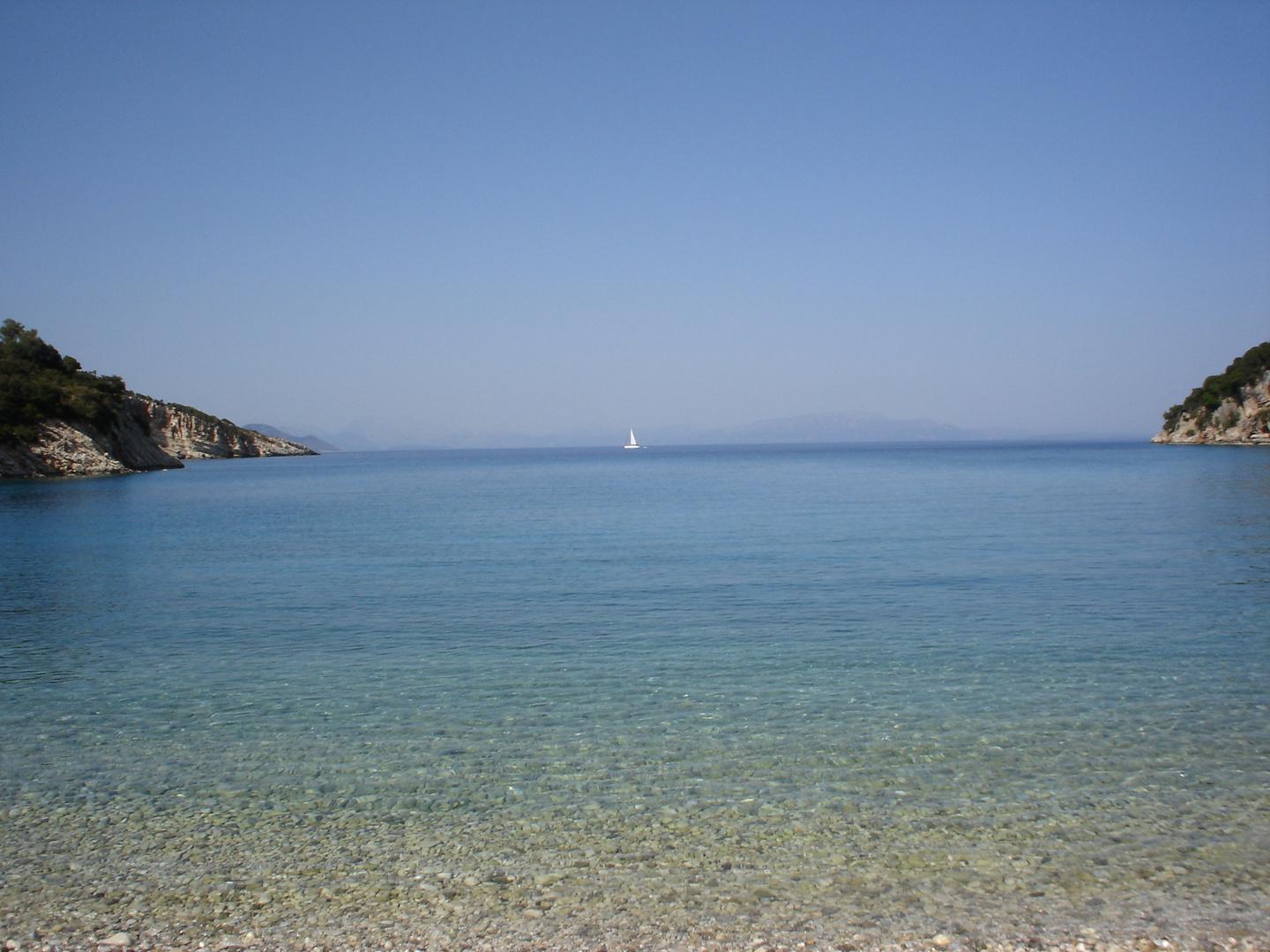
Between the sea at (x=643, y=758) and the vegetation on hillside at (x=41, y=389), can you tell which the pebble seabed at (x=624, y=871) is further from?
the vegetation on hillside at (x=41, y=389)

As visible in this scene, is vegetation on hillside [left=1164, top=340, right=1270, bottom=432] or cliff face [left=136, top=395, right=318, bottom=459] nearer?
vegetation on hillside [left=1164, top=340, right=1270, bottom=432]

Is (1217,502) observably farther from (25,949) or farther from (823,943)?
(25,949)

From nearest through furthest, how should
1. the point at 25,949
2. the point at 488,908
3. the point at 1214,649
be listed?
the point at 25,949 → the point at 488,908 → the point at 1214,649

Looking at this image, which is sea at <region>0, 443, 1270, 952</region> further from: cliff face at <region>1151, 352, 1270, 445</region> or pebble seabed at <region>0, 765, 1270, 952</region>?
cliff face at <region>1151, 352, 1270, 445</region>

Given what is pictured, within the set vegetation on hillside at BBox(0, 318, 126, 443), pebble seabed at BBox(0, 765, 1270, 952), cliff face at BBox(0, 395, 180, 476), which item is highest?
vegetation on hillside at BBox(0, 318, 126, 443)

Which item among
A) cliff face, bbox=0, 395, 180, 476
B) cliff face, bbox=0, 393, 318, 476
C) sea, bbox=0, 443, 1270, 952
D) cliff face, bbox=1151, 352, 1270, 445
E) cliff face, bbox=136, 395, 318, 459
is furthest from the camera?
cliff face, bbox=136, 395, 318, 459

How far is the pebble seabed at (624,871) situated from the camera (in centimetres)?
556

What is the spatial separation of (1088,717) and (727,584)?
1031 centimetres

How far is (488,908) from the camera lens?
19.4ft

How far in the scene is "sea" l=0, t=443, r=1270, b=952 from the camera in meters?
5.87

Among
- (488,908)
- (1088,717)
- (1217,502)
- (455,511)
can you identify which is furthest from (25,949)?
(1217,502)

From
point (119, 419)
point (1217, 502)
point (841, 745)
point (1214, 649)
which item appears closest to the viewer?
point (841, 745)

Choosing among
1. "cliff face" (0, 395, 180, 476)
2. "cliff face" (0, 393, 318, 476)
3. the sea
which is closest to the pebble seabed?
the sea

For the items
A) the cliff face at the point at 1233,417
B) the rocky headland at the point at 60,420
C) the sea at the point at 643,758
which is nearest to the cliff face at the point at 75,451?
the rocky headland at the point at 60,420
